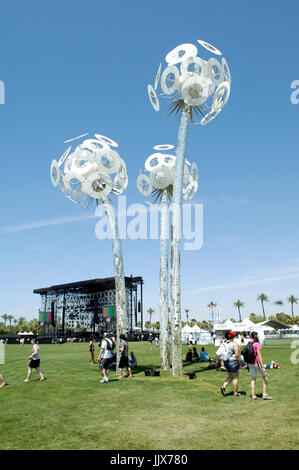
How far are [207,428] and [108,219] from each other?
1158 cm

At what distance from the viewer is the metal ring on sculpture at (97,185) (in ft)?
55.8

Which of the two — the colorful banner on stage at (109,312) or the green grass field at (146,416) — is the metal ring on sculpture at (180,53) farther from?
the colorful banner on stage at (109,312)

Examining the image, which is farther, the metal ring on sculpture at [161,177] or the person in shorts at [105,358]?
the metal ring on sculpture at [161,177]

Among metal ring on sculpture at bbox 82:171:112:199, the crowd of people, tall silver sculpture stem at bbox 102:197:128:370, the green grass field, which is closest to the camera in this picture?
the green grass field

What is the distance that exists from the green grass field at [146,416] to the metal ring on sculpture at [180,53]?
13.0m

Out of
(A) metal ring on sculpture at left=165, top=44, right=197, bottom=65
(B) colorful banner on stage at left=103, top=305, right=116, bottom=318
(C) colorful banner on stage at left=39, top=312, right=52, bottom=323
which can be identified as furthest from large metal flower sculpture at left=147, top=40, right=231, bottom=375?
(C) colorful banner on stage at left=39, top=312, right=52, bottom=323

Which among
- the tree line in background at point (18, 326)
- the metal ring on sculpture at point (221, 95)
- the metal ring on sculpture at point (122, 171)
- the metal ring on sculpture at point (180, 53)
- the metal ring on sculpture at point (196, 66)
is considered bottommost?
the tree line in background at point (18, 326)

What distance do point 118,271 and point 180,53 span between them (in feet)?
32.3

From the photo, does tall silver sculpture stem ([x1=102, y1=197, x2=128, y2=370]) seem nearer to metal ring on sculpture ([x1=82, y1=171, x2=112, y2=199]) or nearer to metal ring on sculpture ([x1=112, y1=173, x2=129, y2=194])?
metal ring on sculpture ([x1=82, y1=171, x2=112, y2=199])

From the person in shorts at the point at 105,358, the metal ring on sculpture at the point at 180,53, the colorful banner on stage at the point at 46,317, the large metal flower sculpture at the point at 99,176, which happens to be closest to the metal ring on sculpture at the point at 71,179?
the large metal flower sculpture at the point at 99,176

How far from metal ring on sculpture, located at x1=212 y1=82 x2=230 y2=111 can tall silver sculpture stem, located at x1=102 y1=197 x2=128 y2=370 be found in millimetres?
6369

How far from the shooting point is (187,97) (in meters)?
16.0

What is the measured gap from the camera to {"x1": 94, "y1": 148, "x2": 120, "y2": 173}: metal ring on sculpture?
16781 millimetres

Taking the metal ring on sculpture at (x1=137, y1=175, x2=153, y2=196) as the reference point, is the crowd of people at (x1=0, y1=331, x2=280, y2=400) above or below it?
below
